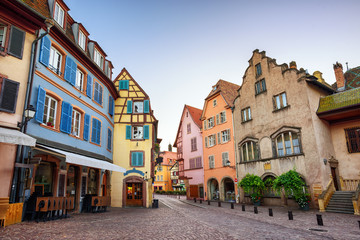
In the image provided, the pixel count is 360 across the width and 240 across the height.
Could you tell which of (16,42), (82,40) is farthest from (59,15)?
(16,42)

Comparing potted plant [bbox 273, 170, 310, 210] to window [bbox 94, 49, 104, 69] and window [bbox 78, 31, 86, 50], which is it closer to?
window [bbox 94, 49, 104, 69]

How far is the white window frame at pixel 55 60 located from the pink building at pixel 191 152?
72.0 feet

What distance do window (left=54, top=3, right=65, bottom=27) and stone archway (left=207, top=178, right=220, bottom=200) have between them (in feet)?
74.9

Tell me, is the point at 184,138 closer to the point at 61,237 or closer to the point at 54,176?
the point at 54,176

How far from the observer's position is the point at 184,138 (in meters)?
36.0

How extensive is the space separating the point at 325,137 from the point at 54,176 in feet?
62.2

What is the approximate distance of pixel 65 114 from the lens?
42.6ft

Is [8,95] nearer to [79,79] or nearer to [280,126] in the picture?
[79,79]

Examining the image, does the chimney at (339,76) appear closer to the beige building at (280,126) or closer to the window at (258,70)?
the beige building at (280,126)

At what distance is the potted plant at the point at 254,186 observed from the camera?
20.7 metres

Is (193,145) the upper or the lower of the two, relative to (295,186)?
upper

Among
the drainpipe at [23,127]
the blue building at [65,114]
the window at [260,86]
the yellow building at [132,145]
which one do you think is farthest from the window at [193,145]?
the drainpipe at [23,127]

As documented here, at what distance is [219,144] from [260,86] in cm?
846

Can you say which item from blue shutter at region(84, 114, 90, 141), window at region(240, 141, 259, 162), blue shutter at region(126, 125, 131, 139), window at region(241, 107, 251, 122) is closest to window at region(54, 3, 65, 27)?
blue shutter at region(84, 114, 90, 141)
